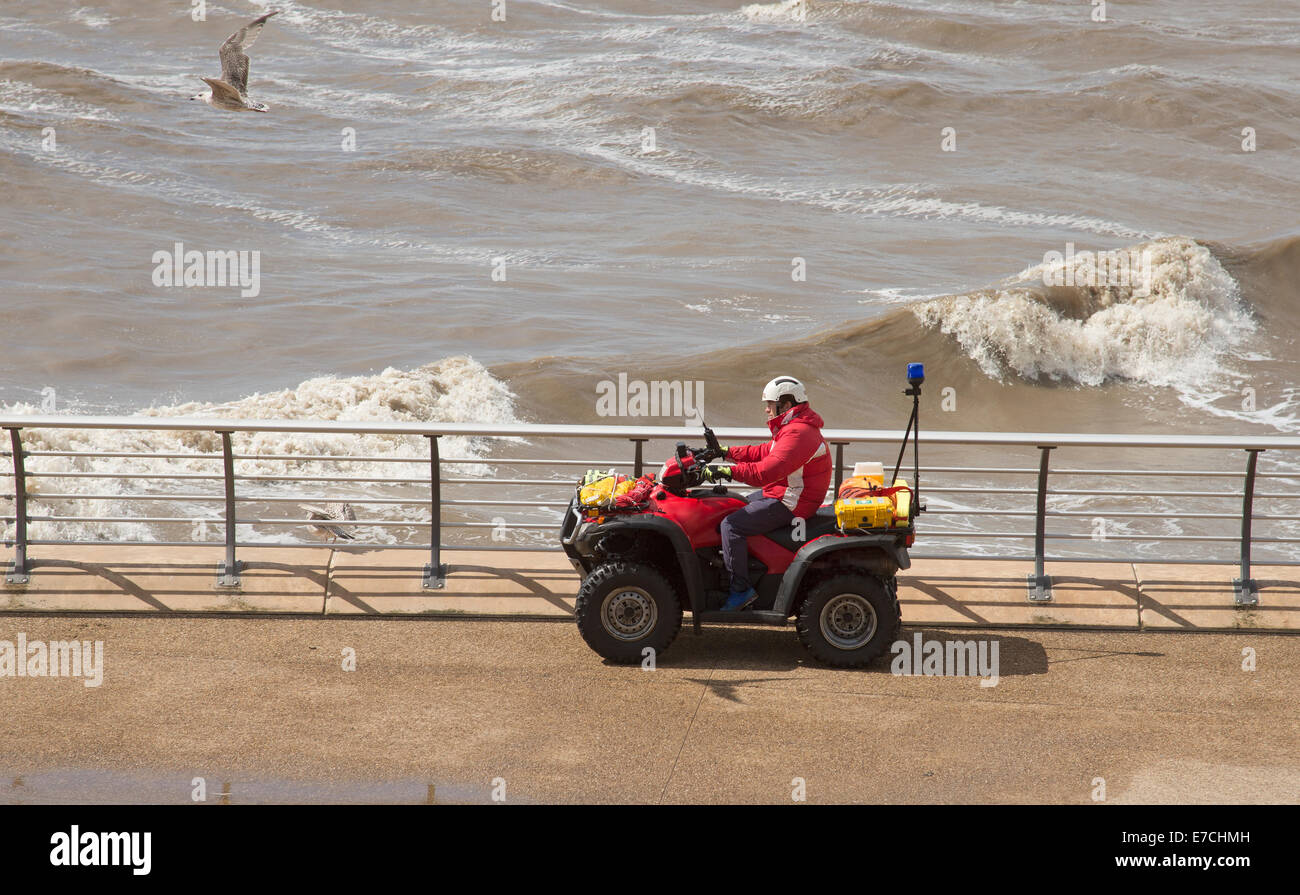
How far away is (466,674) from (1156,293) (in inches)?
856

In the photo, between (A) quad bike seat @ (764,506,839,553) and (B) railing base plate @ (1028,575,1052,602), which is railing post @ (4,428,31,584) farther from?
(B) railing base plate @ (1028,575,1052,602)

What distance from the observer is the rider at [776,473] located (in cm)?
709

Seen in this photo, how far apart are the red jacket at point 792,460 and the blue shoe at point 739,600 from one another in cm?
51

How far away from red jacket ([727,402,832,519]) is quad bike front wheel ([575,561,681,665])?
2.41ft

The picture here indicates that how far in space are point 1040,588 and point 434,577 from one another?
12.0 ft

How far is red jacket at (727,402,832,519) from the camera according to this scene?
7.08 m

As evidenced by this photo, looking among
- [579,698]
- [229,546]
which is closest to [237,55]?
[229,546]

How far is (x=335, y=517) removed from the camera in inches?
532

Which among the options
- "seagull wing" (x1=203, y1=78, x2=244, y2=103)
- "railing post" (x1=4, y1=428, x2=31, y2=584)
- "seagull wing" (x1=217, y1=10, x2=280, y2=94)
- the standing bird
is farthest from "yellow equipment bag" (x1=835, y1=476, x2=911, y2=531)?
"seagull wing" (x1=203, y1=78, x2=244, y2=103)

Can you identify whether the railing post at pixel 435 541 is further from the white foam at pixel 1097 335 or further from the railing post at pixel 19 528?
the white foam at pixel 1097 335

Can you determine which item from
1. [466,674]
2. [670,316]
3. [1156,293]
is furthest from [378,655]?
[1156,293]

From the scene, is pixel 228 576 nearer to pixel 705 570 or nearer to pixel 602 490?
pixel 602 490

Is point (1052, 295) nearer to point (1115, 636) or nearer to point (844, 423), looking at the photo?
point (844, 423)

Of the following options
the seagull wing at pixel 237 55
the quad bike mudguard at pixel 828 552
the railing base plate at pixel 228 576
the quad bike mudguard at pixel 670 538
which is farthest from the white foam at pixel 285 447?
the quad bike mudguard at pixel 828 552
